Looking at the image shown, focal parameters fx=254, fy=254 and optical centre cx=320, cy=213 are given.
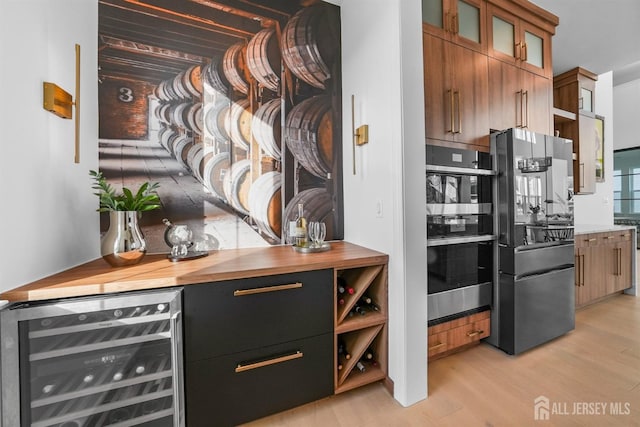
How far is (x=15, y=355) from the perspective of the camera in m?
0.96

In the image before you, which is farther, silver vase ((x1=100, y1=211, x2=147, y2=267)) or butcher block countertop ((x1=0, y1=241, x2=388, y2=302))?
silver vase ((x1=100, y1=211, x2=147, y2=267))

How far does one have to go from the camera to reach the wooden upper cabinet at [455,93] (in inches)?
73.7

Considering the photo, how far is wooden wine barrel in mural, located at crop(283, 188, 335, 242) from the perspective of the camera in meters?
2.04

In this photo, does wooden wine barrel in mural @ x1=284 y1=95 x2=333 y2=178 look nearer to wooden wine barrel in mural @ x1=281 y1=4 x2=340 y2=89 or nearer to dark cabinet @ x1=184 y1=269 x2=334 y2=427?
wooden wine barrel in mural @ x1=281 y1=4 x2=340 y2=89

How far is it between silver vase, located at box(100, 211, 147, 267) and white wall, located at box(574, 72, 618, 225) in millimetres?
5127

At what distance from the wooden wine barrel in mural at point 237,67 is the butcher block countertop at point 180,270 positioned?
1.24 meters

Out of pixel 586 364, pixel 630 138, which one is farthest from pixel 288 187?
pixel 630 138

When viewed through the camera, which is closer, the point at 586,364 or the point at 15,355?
the point at 15,355

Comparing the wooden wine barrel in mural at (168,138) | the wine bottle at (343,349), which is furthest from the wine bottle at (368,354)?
the wooden wine barrel in mural at (168,138)

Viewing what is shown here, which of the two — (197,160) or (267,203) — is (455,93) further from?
(197,160)

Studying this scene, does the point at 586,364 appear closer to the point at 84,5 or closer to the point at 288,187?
the point at 288,187

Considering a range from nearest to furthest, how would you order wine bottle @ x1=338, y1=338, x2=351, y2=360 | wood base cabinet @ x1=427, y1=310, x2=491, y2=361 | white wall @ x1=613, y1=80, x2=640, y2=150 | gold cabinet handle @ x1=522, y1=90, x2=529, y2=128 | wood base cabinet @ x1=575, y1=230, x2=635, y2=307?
wine bottle @ x1=338, y1=338, x2=351, y2=360 < wood base cabinet @ x1=427, y1=310, x2=491, y2=361 < gold cabinet handle @ x1=522, y1=90, x2=529, y2=128 < wood base cabinet @ x1=575, y1=230, x2=635, y2=307 < white wall @ x1=613, y1=80, x2=640, y2=150

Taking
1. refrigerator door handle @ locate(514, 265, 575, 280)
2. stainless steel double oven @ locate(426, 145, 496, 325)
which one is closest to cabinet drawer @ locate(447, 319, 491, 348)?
stainless steel double oven @ locate(426, 145, 496, 325)

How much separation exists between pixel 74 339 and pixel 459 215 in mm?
2348
